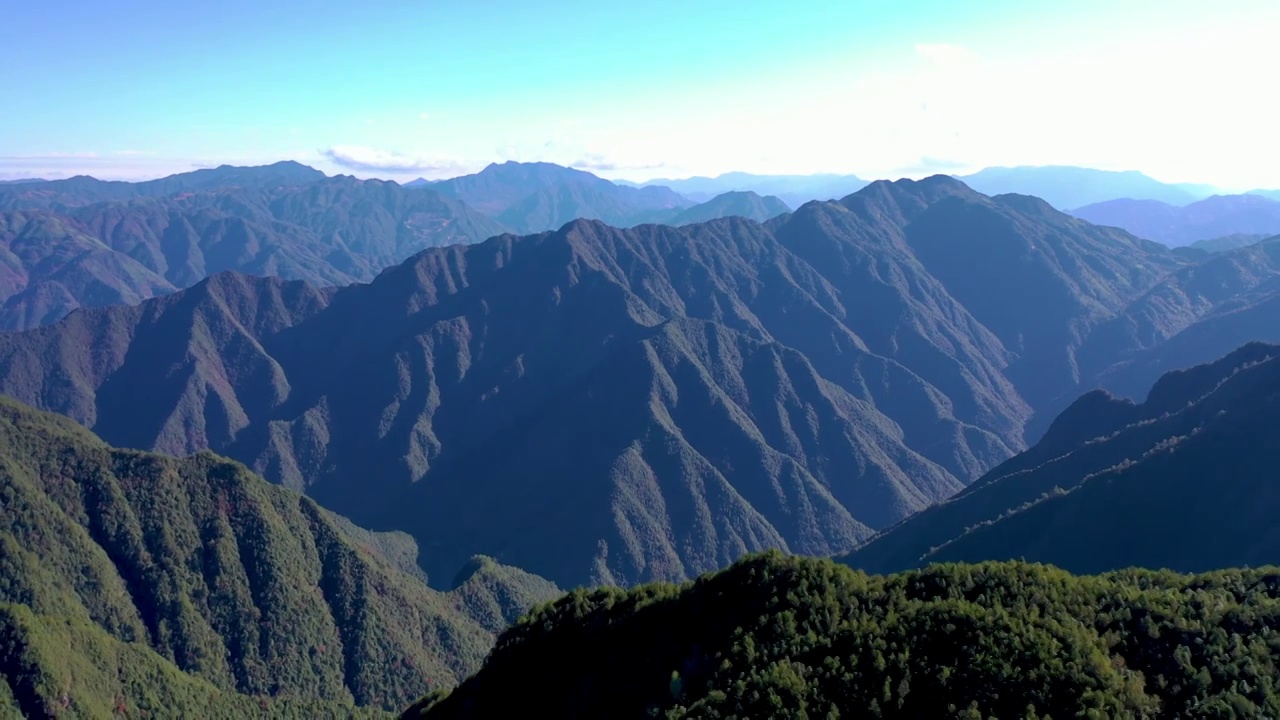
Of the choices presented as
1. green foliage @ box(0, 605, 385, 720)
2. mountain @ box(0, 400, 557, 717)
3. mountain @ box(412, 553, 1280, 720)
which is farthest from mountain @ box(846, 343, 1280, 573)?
green foliage @ box(0, 605, 385, 720)

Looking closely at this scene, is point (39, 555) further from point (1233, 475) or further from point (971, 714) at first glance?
point (1233, 475)

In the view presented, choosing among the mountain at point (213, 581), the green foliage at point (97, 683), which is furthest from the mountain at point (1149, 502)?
the green foliage at point (97, 683)

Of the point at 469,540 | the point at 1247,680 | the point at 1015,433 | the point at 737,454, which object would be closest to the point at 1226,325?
the point at 1015,433

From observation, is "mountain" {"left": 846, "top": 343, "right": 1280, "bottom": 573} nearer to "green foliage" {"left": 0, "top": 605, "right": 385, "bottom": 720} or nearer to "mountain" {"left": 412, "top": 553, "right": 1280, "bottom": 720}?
"mountain" {"left": 412, "top": 553, "right": 1280, "bottom": 720}

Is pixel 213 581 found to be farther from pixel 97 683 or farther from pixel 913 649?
pixel 913 649

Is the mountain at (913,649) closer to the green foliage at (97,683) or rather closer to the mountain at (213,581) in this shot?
the green foliage at (97,683)

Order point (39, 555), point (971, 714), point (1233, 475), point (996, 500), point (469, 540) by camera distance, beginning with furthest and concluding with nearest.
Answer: point (469, 540) < point (996, 500) < point (39, 555) < point (1233, 475) < point (971, 714)
